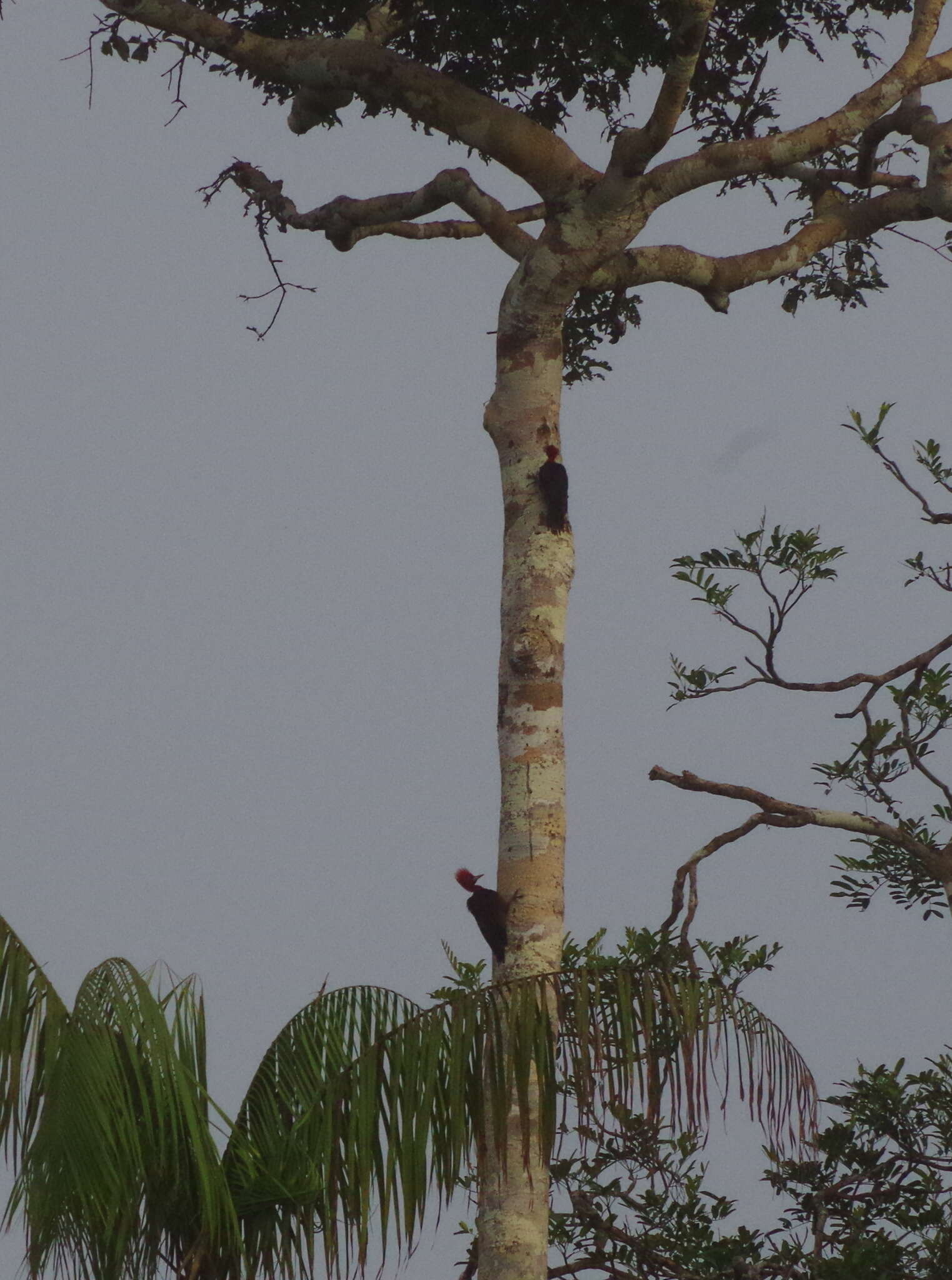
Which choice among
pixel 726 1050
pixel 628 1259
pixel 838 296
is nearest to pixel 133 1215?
pixel 726 1050

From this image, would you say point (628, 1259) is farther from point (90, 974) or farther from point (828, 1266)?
point (90, 974)

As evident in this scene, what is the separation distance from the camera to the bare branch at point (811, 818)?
6762mm

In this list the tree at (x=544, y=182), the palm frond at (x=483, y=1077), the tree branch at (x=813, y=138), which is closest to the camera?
the palm frond at (x=483, y=1077)

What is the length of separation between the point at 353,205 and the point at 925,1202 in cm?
515

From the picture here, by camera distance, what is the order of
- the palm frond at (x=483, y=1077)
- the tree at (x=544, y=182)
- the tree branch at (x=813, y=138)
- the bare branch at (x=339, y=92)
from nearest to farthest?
the palm frond at (x=483, y=1077)
the tree at (x=544, y=182)
the tree branch at (x=813, y=138)
the bare branch at (x=339, y=92)

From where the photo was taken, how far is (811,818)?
6.76m

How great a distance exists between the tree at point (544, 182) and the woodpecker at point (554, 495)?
5cm

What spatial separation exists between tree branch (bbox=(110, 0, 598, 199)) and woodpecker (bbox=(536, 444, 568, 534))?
123 centimetres

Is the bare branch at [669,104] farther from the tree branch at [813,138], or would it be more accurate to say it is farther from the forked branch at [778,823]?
the forked branch at [778,823]

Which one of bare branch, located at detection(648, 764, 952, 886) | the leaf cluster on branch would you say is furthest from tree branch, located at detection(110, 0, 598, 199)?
bare branch, located at detection(648, 764, 952, 886)

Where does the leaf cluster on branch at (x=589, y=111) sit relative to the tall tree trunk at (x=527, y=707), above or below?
above

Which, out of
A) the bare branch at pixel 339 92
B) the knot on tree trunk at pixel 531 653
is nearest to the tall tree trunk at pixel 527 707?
the knot on tree trunk at pixel 531 653

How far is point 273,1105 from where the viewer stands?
194 inches

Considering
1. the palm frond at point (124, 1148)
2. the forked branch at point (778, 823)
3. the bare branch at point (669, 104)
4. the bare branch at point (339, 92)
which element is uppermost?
the bare branch at point (339, 92)
